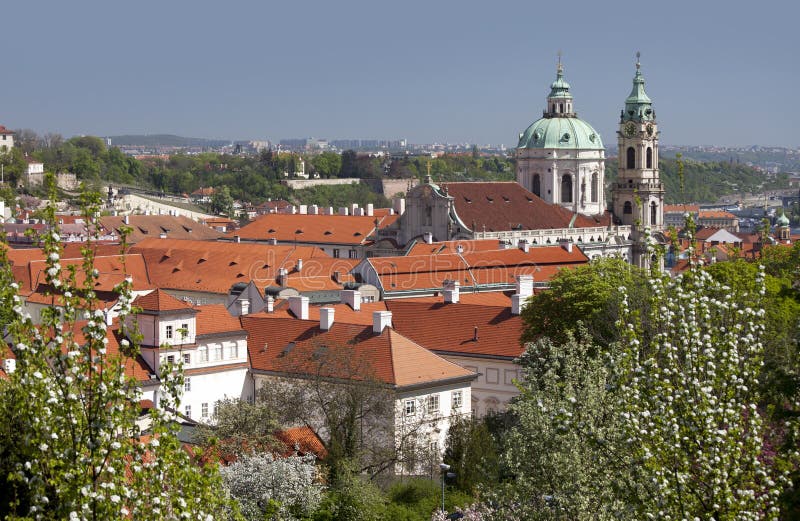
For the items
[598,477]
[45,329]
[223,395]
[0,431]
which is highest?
[45,329]

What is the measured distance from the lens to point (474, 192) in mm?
103875

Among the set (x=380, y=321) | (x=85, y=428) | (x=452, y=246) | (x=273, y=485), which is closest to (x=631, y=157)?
(x=452, y=246)

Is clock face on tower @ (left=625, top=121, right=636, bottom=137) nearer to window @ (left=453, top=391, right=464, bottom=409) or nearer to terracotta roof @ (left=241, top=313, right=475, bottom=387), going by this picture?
terracotta roof @ (left=241, top=313, right=475, bottom=387)

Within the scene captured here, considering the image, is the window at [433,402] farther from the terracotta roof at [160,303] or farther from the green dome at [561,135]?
the green dome at [561,135]

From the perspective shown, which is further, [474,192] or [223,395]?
[474,192]

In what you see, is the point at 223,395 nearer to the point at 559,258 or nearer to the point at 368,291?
the point at 368,291

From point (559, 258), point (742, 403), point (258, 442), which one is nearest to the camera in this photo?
point (742, 403)

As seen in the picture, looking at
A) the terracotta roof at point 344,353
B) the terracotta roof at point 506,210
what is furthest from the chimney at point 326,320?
the terracotta roof at point 506,210

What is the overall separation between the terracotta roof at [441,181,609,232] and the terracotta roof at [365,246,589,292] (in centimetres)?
1751

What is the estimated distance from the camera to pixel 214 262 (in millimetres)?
88250

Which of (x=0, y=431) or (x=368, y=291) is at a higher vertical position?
(x=0, y=431)

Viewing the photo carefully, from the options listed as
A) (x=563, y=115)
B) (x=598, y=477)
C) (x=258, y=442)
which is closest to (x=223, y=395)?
(x=258, y=442)

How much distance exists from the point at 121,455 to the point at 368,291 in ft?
173

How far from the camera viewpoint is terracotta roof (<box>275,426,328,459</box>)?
132 feet
